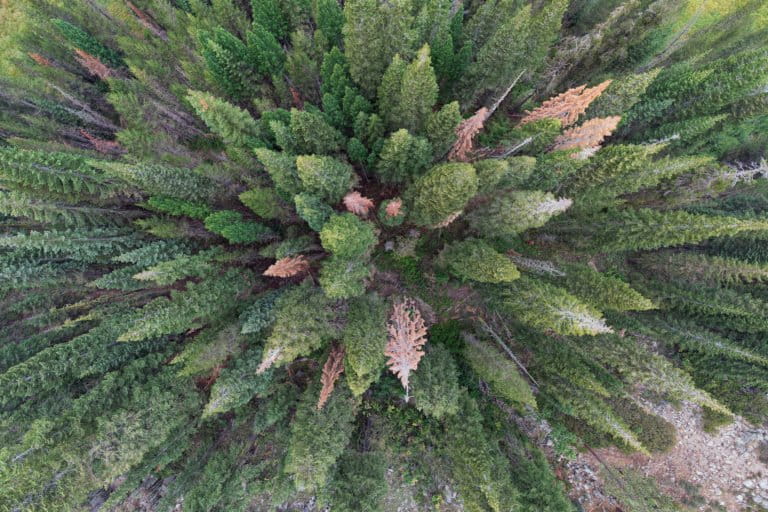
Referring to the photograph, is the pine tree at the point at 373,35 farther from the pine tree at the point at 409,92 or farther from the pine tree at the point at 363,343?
the pine tree at the point at 363,343

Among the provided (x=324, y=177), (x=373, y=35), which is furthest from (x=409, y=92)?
(x=324, y=177)

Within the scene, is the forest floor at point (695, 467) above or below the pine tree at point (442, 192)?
below

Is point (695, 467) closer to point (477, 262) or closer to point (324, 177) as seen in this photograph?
point (477, 262)

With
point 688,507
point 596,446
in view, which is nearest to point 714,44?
point 596,446

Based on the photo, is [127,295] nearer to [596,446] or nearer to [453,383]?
[453,383]

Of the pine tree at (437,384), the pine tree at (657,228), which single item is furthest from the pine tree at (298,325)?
the pine tree at (657,228)

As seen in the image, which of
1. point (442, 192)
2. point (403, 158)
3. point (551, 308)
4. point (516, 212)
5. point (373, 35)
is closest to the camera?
point (551, 308)
